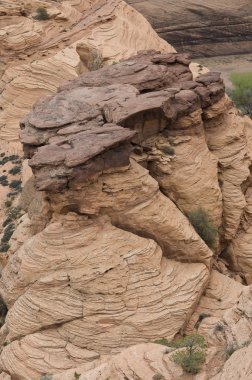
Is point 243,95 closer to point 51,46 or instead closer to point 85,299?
point 51,46

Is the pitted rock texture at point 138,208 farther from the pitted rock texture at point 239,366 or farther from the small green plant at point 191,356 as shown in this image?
the pitted rock texture at point 239,366

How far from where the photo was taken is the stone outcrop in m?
79.3

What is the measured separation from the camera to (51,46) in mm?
45562

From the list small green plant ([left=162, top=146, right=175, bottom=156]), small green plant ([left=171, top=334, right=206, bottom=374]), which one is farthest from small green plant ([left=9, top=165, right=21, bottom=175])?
small green plant ([left=171, top=334, right=206, bottom=374])

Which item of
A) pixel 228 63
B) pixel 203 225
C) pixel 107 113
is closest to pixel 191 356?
pixel 203 225

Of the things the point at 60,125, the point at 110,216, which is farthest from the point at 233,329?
the point at 60,125

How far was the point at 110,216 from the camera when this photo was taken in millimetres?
27750

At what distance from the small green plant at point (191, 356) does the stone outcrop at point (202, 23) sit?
66.1m

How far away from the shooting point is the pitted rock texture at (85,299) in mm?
25797

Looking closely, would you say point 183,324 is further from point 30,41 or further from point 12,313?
point 30,41

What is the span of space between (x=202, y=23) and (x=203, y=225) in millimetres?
55287

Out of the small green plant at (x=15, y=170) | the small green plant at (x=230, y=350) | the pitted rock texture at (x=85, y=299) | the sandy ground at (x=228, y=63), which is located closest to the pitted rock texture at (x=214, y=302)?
the pitted rock texture at (x=85, y=299)

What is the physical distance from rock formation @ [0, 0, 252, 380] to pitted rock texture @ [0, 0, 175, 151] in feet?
29.7

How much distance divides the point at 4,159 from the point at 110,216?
54.1ft
